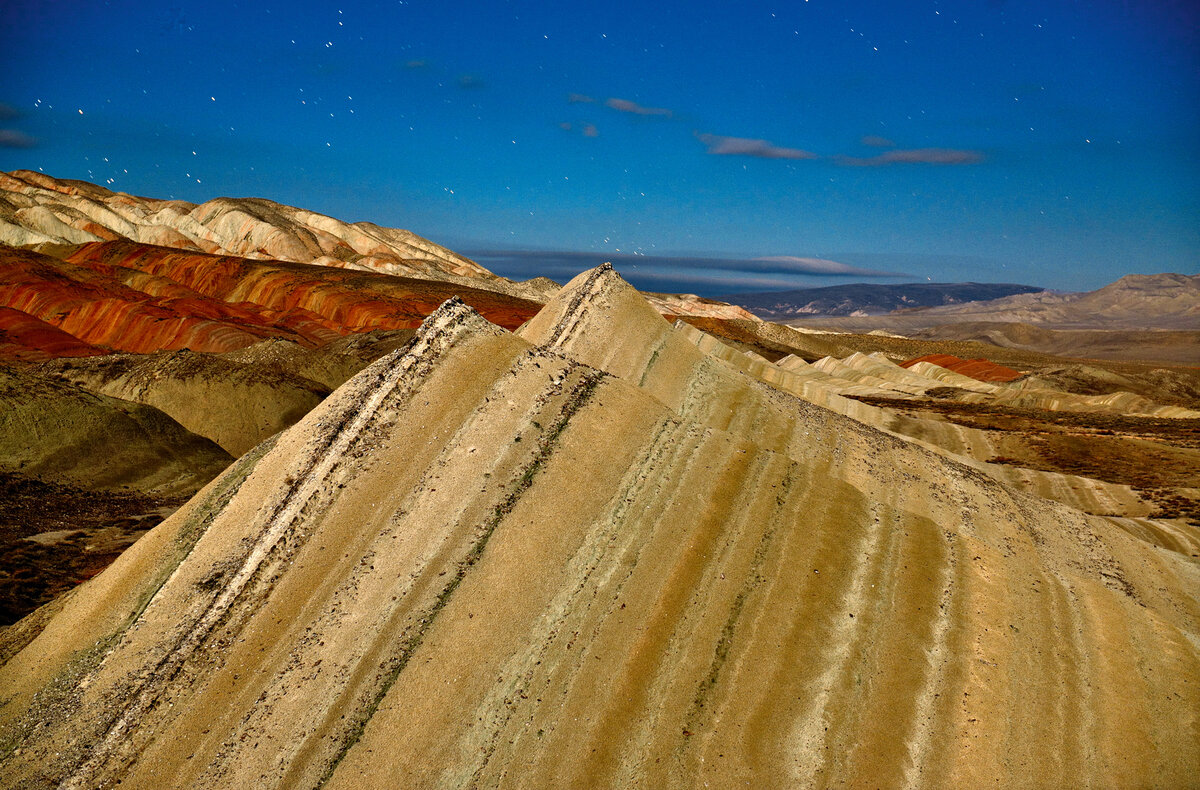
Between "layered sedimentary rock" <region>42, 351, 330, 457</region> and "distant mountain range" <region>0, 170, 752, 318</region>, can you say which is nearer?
"layered sedimentary rock" <region>42, 351, 330, 457</region>

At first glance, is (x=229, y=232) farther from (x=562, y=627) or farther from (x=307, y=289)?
(x=562, y=627)

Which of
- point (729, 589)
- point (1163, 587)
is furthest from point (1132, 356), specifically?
point (729, 589)

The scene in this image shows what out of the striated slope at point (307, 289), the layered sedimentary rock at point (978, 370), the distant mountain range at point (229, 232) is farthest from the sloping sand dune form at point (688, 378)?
the distant mountain range at point (229, 232)

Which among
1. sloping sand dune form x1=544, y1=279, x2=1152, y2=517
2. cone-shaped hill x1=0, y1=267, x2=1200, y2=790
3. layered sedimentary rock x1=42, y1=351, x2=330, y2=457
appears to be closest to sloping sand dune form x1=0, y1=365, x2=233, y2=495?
layered sedimentary rock x1=42, y1=351, x2=330, y2=457

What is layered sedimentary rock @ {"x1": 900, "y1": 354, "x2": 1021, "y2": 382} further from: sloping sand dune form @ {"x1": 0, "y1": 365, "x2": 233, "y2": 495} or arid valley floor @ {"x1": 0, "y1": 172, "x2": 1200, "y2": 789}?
sloping sand dune form @ {"x1": 0, "y1": 365, "x2": 233, "y2": 495}

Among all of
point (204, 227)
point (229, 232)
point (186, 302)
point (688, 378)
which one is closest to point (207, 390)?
point (688, 378)

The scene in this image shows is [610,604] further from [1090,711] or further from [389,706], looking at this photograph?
[1090,711]

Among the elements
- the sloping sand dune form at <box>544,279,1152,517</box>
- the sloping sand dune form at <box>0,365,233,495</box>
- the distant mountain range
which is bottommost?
the sloping sand dune form at <box>0,365,233,495</box>
